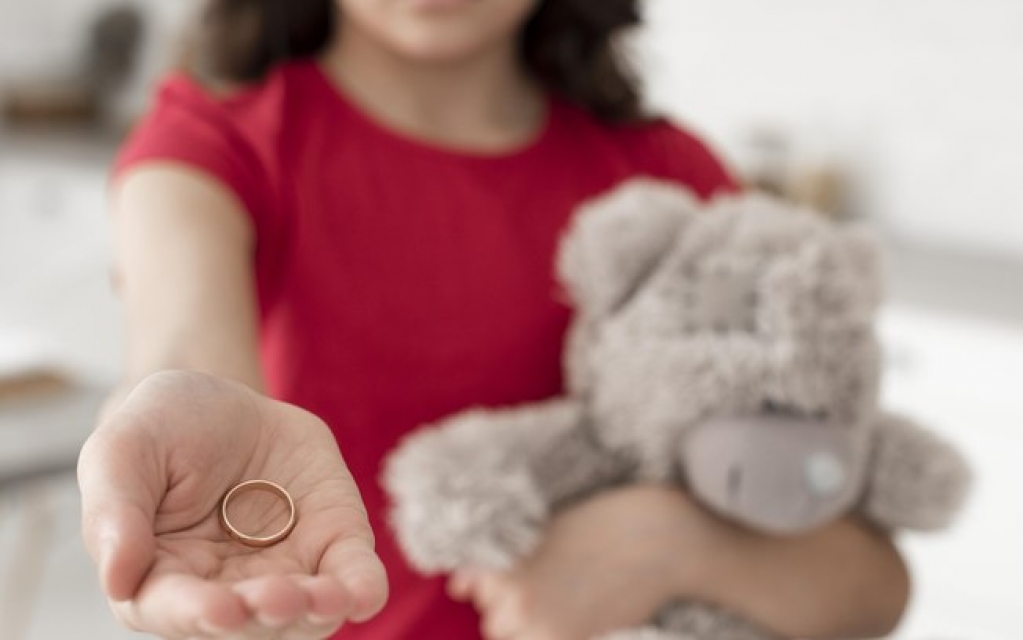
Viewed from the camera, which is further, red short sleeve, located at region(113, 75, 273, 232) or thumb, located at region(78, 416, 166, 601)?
red short sleeve, located at region(113, 75, 273, 232)

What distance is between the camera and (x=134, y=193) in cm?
56

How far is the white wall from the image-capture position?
164 centimetres

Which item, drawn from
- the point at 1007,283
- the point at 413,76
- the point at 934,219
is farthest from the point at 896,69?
the point at 413,76

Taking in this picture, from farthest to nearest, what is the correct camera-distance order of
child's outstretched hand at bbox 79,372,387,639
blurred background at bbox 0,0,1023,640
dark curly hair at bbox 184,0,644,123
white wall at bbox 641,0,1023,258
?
white wall at bbox 641,0,1023,258 < blurred background at bbox 0,0,1023,640 < dark curly hair at bbox 184,0,644,123 < child's outstretched hand at bbox 79,372,387,639

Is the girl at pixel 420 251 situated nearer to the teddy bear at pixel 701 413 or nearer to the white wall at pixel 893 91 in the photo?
the teddy bear at pixel 701 413

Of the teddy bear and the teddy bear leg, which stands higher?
the teddy bear

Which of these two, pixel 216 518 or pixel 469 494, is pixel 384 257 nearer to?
pixel 469 494

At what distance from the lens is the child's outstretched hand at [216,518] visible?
263 mm

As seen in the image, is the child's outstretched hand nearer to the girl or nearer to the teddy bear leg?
the girl

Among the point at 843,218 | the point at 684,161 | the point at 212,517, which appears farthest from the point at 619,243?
the point at 843,218

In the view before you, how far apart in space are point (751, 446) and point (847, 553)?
0.10 m

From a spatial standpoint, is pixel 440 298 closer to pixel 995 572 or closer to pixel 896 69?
pixel 995 572

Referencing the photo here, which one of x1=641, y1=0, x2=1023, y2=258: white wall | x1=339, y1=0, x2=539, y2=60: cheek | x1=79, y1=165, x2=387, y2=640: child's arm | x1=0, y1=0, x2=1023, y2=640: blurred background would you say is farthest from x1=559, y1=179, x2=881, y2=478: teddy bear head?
x1=641, y1=0, x2=1023, y2=258: white wall

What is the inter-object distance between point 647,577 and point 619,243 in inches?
5.9
